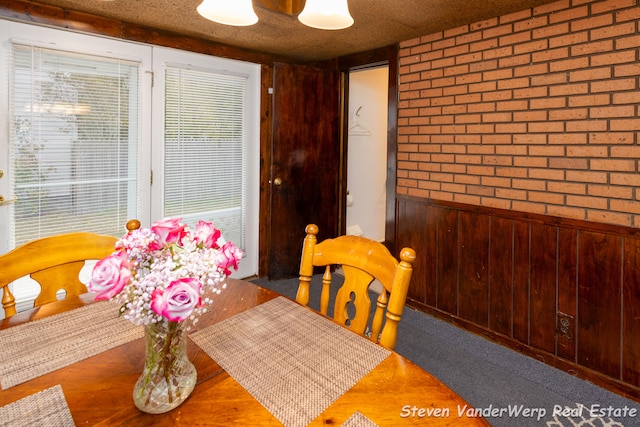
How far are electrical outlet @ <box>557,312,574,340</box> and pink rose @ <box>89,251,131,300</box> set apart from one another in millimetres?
2563

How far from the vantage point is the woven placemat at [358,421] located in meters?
0.79

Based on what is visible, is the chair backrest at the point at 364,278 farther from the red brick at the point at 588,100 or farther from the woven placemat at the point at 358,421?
the red brick at the point at 588,100

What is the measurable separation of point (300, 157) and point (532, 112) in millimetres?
2089

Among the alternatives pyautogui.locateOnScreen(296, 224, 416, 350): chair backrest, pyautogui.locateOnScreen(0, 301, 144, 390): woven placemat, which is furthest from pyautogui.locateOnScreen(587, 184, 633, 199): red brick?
pyautogui.locateOnScreen(0, 301, 144, 390): woven placemat

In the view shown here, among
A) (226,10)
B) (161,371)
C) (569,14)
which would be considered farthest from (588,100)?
(161,371)

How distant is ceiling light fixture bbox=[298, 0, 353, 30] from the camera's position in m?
1.43

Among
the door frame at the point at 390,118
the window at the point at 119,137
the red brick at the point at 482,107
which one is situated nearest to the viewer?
the window at the point at 119,137

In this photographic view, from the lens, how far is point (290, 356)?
1.05m

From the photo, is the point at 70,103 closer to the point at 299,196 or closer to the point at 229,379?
the point at 299,196

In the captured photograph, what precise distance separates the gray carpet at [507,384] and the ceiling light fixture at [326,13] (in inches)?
78.8

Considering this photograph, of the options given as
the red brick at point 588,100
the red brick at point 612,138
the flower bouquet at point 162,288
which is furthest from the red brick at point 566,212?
the flower bouquet at point 162,288

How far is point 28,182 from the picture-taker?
2596 mm

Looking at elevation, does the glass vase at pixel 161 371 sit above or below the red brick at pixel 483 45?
below

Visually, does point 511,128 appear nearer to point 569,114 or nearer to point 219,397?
point 569,114
